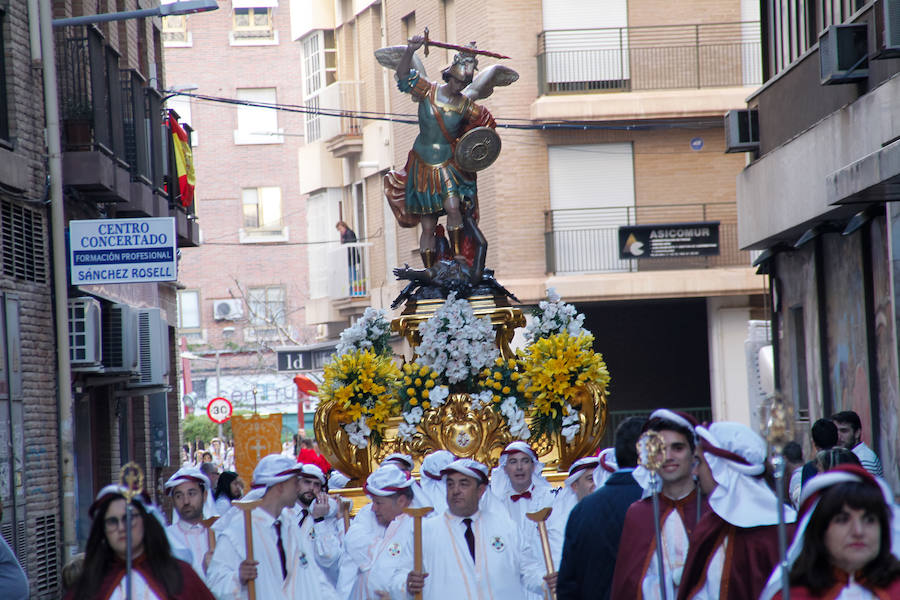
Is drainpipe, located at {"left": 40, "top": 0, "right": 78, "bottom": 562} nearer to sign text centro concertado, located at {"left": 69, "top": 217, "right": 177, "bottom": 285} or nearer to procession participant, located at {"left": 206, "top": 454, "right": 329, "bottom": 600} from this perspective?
sign text centro concertado, located at {"left": 69, "top": 217, "right": 177, "bottom": 285}

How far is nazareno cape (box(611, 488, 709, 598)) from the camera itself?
6.91m

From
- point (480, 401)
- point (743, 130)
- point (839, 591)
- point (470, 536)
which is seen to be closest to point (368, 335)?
point (480, 401)

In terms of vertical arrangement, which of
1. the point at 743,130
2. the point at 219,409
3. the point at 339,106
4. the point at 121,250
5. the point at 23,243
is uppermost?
the point at 339,106

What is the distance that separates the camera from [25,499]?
14867mm

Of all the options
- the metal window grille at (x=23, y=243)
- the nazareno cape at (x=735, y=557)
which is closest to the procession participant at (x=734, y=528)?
the nazareno cape at (x=735, y=557)

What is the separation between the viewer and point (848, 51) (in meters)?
15.2

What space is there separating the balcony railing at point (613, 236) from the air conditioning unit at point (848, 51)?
45.2 feet

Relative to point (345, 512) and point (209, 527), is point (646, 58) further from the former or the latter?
point (209, 527)

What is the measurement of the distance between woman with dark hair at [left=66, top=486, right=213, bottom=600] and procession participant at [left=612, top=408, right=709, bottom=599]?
194cm

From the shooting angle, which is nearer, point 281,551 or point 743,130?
point 281,551

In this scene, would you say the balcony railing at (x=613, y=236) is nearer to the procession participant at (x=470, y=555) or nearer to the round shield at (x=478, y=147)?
the round shield at (x=478, y=147)

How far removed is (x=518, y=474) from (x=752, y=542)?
210 inches

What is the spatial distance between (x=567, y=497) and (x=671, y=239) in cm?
1767

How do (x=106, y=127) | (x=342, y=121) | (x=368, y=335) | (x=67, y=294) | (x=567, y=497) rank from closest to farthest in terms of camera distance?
(x=567, y=497), (x=368, y=335), (x=67, y=294), (x=106, y=127), (x=342, y=121)
